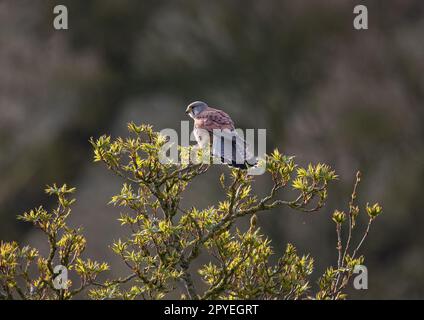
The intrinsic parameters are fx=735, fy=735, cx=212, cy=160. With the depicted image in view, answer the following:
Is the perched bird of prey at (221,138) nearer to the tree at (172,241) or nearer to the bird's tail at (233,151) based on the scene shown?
→ the bird's tail at (233,151)

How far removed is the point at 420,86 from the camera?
15688 millimetres

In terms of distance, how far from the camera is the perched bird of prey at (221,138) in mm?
4383

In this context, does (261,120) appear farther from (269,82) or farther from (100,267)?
(100,267)

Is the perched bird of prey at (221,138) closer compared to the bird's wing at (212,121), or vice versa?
the perched bird of prey at (221,138)

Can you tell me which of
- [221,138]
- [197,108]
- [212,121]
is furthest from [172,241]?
[197,108]

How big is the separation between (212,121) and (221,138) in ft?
1.65

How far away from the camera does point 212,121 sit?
539 centimetres

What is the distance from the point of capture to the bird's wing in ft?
17.4

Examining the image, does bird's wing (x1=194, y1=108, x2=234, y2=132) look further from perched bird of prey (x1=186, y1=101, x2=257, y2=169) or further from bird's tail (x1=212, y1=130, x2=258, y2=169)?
bird's tail (x1=212, y1=130, x2=258, y2=169)

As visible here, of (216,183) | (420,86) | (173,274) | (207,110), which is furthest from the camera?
(420,86)

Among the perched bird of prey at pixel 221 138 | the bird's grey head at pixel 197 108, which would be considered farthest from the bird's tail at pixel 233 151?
the bird's grey head at pixel 197 108

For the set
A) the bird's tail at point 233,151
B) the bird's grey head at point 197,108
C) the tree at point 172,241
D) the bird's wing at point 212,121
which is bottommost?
the tree at point 172,241

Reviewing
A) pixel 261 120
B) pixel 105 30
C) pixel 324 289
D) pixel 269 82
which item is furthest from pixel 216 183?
pixel 324 289

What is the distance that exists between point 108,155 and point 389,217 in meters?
11.4
